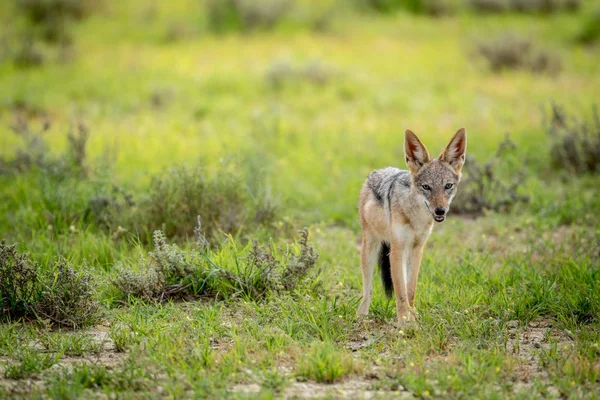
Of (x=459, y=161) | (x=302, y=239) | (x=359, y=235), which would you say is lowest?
(x=359, y=235)

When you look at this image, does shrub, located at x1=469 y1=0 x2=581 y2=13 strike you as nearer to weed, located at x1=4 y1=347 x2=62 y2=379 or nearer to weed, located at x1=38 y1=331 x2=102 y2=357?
weed, located at x1=38 y1=331 x2=102 y2=357

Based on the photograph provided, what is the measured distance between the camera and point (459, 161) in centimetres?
589

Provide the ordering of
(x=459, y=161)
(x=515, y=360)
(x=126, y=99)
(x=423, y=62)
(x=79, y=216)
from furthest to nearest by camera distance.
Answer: (x=423, y=62) → (x=126, y=99) → (x=79, y=216) → (x=459, y=161) → (x=515, y=360)

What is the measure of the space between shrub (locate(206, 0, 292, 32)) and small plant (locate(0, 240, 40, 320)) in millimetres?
13305

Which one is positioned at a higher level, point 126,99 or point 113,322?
point 126,99

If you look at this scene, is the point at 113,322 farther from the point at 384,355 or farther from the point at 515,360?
the point at 515,360

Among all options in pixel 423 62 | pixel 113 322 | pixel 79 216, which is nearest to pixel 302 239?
pixel 113 322

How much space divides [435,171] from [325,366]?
1.83m

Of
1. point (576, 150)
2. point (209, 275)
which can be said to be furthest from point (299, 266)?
point (576, 150)

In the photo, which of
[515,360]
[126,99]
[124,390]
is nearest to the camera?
[124,390]

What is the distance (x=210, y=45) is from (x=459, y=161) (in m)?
12.1

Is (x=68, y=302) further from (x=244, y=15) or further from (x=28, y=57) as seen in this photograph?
(x=244, y=15)

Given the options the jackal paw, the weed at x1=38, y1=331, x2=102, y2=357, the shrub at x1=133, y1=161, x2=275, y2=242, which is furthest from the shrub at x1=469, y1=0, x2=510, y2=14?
the weed at x1=38, y1=331, x2=102, y2=357

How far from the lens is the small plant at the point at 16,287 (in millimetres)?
5777
